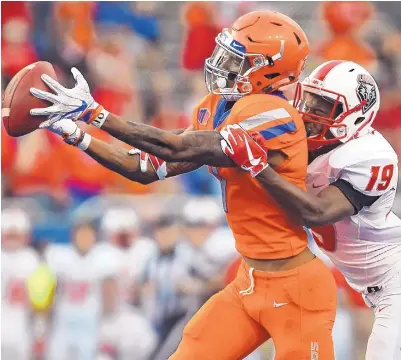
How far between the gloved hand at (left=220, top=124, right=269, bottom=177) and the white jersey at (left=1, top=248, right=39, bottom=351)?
8.24 ft

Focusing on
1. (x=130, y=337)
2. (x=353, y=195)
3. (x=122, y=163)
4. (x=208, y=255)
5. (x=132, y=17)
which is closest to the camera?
(x=353, y=195)

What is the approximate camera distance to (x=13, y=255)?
16.4ft

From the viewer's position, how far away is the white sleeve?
304 cm

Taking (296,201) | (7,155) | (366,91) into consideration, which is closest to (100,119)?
(296,201)

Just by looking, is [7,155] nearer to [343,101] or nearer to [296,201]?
[343,101]

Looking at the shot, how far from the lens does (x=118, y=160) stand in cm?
312

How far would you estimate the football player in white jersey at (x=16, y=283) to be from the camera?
15.5 ft

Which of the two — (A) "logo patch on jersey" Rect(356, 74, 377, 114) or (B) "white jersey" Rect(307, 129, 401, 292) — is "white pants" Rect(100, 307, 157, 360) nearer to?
(B) "white jersey" Rect(307, 129, 401, 292)

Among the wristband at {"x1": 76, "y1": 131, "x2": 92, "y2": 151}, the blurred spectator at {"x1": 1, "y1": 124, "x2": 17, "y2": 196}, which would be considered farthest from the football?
the blurred spectator at {"x1": 1, "y1": 124, "x2": 17, "y2": 196}

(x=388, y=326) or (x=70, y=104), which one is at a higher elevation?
(x=70, y=104)

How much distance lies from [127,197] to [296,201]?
2.67 meters

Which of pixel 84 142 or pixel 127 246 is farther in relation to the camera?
pixel 127 246

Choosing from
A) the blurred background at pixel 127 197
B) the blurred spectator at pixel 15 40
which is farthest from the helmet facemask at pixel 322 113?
the blurred spectator at pixel 15 40

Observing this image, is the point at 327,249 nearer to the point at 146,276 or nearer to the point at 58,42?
the point at 146,276
